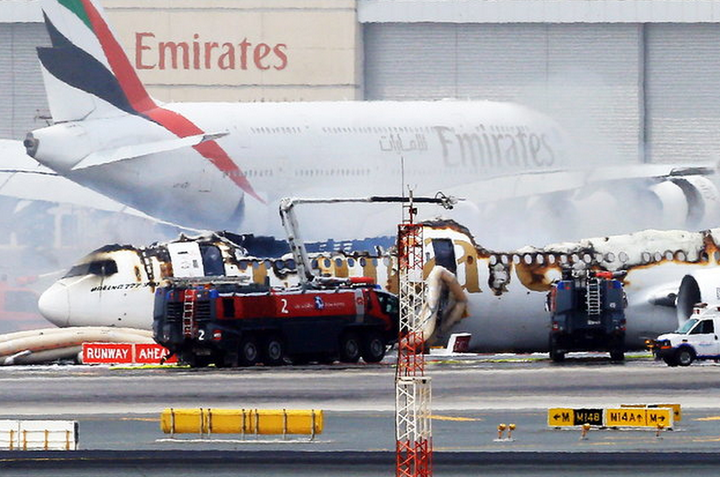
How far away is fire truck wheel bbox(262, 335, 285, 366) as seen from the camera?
62.6m

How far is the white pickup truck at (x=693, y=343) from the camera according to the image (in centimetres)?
6194

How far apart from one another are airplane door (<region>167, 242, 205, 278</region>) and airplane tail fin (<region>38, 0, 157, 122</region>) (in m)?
22.4

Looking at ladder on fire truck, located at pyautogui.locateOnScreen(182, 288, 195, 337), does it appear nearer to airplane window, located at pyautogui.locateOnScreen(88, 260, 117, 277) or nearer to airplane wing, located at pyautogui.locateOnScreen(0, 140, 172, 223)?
Answer: airplane window, located at pyautogui.locateOnScreen(88, 260, 117, 277)

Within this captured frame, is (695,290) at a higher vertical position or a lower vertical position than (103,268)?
lower

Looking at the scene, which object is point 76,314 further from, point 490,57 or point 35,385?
point 490,57

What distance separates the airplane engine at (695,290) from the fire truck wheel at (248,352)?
15.0 metres

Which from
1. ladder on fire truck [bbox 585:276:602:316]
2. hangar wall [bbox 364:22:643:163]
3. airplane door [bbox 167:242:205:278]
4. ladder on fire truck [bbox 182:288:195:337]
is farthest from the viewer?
hangar wall [bbox 364:22:643:163]

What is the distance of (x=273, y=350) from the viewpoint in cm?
6262

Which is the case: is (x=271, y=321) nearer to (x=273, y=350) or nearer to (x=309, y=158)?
(x=273, y=350)

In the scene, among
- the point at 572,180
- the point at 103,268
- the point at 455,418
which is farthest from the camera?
the point at 572,180

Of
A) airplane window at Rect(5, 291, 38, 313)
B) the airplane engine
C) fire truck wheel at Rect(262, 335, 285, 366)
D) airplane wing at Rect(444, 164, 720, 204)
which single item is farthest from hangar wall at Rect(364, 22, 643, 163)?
fire truck wheel at Rect(262, 335, 285, 366)

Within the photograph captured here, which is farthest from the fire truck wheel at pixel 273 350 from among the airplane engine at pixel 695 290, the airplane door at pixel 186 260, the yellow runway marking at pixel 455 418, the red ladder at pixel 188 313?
the yellow runway marking at pixel 455 418

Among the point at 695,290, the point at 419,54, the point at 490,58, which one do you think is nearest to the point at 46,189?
the point at 695,290

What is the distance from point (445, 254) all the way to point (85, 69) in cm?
2908
